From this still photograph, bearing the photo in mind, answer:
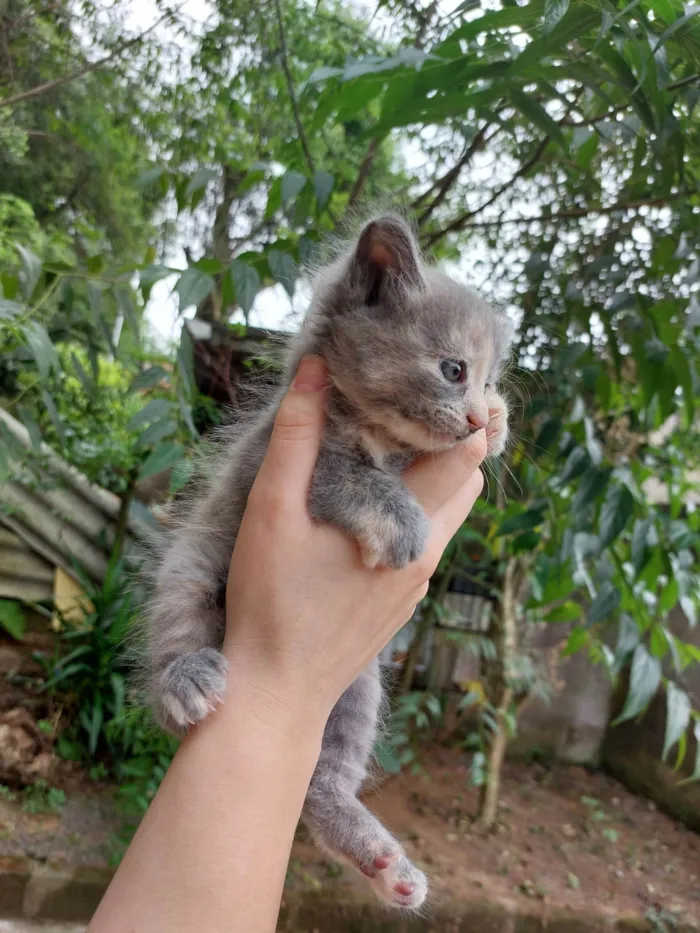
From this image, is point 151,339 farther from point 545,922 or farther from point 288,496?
point 545,922

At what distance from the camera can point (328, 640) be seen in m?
1.35

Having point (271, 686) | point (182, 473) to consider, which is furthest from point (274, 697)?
A: point (182, 473)

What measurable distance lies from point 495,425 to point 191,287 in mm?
830

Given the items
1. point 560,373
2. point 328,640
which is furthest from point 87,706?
point 560,373

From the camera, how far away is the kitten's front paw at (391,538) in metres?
1.32

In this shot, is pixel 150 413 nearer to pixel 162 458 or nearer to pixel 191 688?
pixel 162 458

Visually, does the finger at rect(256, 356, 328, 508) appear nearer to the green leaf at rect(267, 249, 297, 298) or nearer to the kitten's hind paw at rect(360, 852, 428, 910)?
the green leaf at rect(267, 249, 297, 298)

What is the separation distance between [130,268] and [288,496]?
850mm

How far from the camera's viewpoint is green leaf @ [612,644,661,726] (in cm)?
180

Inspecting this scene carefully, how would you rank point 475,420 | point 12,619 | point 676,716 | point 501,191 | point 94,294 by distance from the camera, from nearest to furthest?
point 475,420 → point 94,294 → point 676,716 → point 501,191 → point 12,619

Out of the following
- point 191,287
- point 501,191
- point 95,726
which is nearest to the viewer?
point 191,287

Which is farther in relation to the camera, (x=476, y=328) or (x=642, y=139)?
(x=642, y=139)

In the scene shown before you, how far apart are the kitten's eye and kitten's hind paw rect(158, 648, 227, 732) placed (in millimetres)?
775

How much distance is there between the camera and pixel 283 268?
168 centimetres
